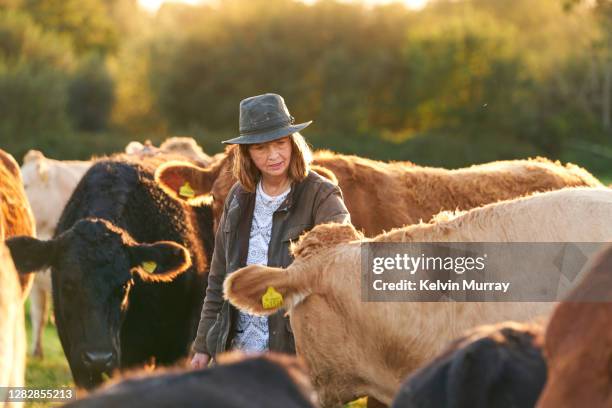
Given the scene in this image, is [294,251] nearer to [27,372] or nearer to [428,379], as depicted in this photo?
[428,379]

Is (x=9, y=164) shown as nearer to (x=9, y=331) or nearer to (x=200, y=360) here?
(x=200, y=360)

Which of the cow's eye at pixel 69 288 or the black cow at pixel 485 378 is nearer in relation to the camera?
the black cow at pixel 485 378

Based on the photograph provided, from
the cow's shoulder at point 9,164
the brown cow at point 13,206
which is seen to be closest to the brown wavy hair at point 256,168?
the brown cow at point 13,206

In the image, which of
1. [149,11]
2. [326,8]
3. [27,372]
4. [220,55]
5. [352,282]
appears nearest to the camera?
[352,282]

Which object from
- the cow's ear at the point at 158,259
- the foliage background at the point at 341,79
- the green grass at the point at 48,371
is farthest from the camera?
the foliage background at the point at 341,79

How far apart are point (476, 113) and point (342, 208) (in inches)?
1784

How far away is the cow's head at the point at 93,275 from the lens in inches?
231

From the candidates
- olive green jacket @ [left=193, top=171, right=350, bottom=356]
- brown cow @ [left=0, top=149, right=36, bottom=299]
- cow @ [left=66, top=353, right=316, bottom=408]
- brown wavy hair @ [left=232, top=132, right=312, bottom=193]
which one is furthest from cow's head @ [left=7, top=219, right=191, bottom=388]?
cow @ [left=66, top=353, right=316, bottom=408]

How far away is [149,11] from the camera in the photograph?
294 ft

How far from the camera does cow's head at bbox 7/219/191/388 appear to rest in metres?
5.86

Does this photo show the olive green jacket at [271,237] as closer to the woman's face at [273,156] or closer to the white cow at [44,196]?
the woman's face at [273,156]

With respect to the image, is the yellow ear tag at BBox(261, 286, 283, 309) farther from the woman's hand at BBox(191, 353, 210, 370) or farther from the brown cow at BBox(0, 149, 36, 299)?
the brown cow at BBox(0, 149, 36, 299)

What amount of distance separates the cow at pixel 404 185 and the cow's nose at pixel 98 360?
1487mm

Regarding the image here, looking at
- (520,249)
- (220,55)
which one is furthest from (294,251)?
(220,55)
